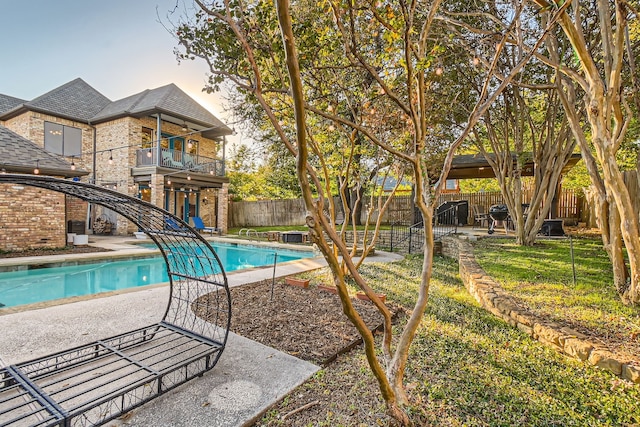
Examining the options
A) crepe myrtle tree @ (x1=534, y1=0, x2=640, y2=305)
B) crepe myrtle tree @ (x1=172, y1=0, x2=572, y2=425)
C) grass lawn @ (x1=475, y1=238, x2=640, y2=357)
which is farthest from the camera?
crepe myrtle tree @ (x1=534, y1=0, x2=640, y2=305)

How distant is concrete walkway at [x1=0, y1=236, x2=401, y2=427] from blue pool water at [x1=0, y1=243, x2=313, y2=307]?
271cm

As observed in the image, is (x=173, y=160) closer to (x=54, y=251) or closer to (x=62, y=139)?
(x=62, y=139)

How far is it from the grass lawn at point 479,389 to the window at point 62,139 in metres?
17.3

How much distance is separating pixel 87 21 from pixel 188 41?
21.3 feet

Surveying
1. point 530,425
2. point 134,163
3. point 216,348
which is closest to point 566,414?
point 530,425

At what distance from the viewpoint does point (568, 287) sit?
4.48 m

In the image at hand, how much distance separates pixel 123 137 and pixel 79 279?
937 centimetres

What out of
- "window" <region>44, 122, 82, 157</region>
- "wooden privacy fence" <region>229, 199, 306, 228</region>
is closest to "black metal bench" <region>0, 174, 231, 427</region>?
"window" <region>44, 122, 82, 157</region>

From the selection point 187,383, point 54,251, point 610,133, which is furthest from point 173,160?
point 610,133

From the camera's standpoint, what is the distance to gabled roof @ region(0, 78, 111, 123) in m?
13.8

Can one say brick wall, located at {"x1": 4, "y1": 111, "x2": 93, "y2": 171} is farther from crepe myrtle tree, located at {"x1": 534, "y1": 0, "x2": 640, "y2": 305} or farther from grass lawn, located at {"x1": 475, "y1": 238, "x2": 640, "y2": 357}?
crepe myrtle tree, located at {"x1": 534, "y1": 0, "x2": 640, "y2": 305}

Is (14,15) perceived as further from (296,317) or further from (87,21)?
(296,317)

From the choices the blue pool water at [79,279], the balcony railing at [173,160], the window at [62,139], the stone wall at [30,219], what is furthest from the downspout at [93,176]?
the blue pool water at [79,279]

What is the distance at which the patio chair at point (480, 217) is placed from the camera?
13.2 metres
